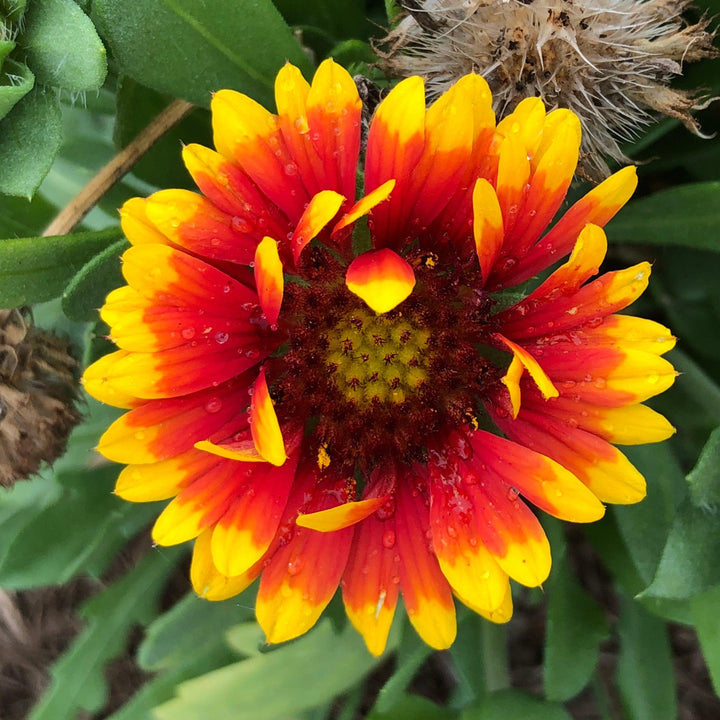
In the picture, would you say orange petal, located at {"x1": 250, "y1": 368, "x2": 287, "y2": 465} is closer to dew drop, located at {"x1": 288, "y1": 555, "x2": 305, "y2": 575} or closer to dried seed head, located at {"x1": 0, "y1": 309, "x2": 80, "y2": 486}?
dew drop, located at {"x1": 288, "y1": 555, "x2": 305, "y2": 575}

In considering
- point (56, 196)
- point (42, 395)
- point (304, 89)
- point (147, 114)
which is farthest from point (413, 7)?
point (56, 196)

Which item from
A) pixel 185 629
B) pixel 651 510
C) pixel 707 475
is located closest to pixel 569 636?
pixel 651 510

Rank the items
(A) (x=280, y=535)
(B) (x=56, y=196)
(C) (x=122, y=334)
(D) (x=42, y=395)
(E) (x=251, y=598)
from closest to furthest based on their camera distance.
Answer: (C) (x=122, y=334)
(A) (x=280, y=535)
(D) (x=42, y=395)
(E) (x=251, y=598)
(B) (x=56, y=196)

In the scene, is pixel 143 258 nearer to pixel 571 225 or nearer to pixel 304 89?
pixel 304 89

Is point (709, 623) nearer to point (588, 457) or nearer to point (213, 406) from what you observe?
point (588, 457)

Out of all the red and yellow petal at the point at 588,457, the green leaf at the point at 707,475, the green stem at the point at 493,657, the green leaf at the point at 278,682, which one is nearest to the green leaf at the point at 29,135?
→ the red and yellow petal at the point at 588,457

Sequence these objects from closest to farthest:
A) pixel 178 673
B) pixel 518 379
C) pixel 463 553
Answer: pixel 518 379, pixel 463 553, pixel 178 673
